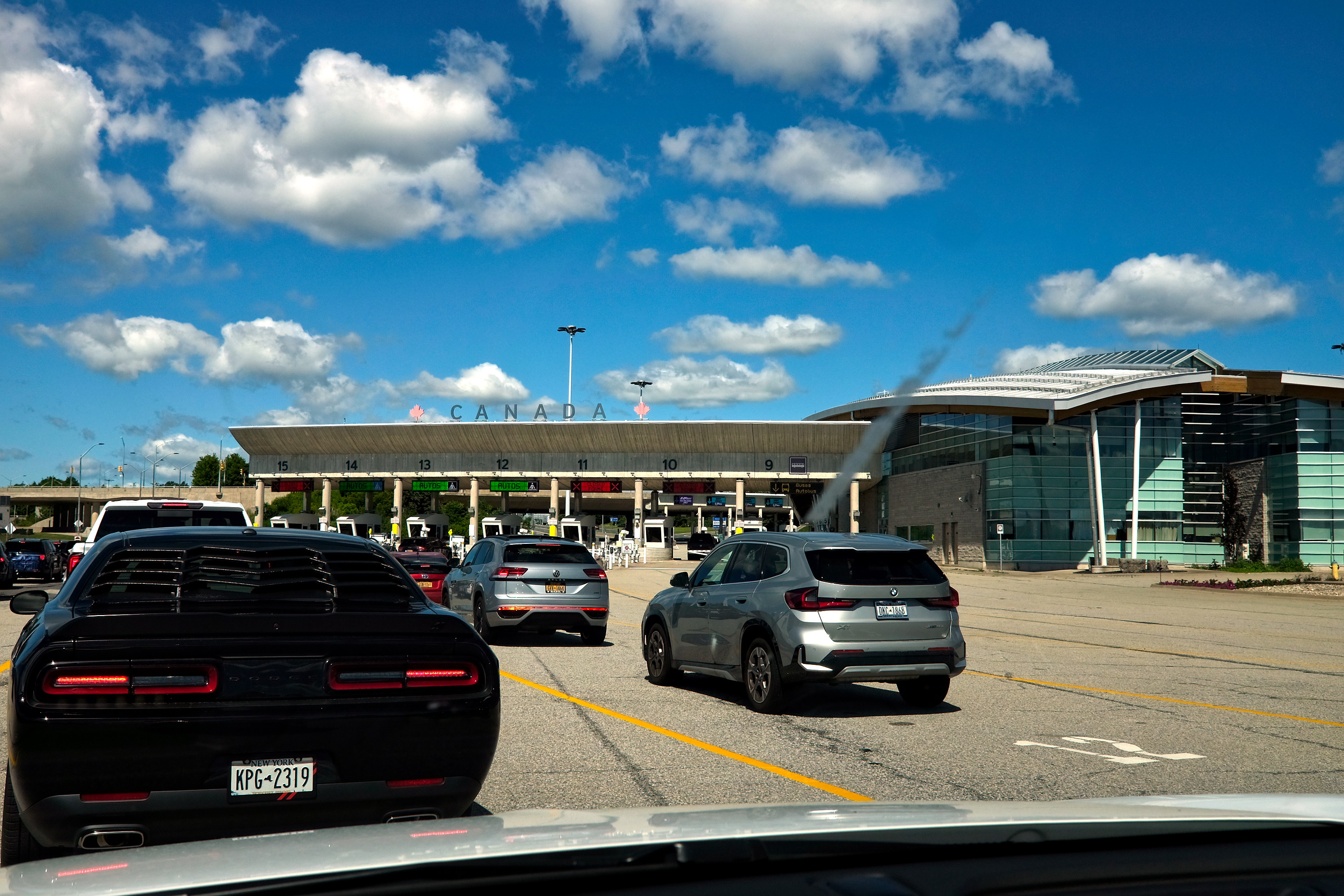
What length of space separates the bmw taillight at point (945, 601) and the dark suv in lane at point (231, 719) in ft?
20.0

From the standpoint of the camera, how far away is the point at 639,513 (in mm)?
78938

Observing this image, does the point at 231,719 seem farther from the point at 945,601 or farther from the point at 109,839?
the point at 945,601

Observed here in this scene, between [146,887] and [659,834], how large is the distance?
1037mm

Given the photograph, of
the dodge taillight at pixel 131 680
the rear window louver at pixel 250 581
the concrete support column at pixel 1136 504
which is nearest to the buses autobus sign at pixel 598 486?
the concrete support column at pixel 1136 504

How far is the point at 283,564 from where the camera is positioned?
242 inches

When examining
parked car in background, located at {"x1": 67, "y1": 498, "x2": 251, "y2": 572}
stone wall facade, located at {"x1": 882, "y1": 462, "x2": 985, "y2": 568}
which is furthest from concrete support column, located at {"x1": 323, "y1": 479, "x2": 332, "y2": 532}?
parked car in background, located at {"x1": 67, "y1": 498, "x2": 251, "y2": 572}

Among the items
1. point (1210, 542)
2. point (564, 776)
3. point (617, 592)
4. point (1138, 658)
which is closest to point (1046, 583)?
point (1210, 542)

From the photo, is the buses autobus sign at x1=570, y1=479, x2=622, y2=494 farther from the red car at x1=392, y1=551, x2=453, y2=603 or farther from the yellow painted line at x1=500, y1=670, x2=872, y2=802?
the yellow painted line at x1=500, y1=670, x2=872, y2=802

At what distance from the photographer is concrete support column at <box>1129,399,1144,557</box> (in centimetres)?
5812

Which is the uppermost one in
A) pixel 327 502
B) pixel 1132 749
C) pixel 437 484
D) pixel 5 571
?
pixel 437 484

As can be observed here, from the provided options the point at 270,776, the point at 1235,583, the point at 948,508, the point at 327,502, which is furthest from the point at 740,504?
the point at 270,776

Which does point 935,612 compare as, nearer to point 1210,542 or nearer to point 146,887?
point 146,887

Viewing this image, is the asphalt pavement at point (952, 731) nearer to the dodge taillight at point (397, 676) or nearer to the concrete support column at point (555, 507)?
the dodge taillight at point (397, 676)

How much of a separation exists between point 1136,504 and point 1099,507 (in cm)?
178
